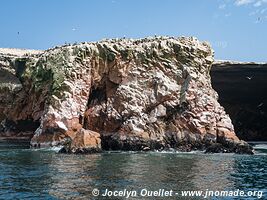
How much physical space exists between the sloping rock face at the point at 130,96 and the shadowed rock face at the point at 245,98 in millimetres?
16384

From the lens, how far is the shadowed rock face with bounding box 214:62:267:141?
7594 cm

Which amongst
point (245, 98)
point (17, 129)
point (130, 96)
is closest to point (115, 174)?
point (130, 96)

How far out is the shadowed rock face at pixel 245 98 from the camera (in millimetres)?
75938

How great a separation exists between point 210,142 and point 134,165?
742 inches

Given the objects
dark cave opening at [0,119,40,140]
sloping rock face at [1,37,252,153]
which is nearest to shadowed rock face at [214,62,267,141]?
sloping rock face at [1,37,252,153]

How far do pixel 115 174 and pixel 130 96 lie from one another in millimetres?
25716

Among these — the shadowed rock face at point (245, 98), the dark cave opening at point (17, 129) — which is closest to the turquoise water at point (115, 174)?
the dark cave opening at point (17, 129)

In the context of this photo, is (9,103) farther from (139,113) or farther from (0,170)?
(0,170)

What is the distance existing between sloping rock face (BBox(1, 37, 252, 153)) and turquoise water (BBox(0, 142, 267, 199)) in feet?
31.4

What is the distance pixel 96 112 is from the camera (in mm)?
57344

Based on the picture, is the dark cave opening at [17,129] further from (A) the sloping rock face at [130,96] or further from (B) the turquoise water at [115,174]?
(B) the turquoise water at [115,174]

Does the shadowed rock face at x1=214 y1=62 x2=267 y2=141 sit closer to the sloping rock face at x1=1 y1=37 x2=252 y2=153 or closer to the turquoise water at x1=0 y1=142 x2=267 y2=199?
the sloping rock face at x1=1 y1=37 x2=252 y2=153

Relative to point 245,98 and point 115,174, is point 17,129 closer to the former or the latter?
point 115,174

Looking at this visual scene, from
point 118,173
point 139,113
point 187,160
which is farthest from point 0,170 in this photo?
point 139,113
